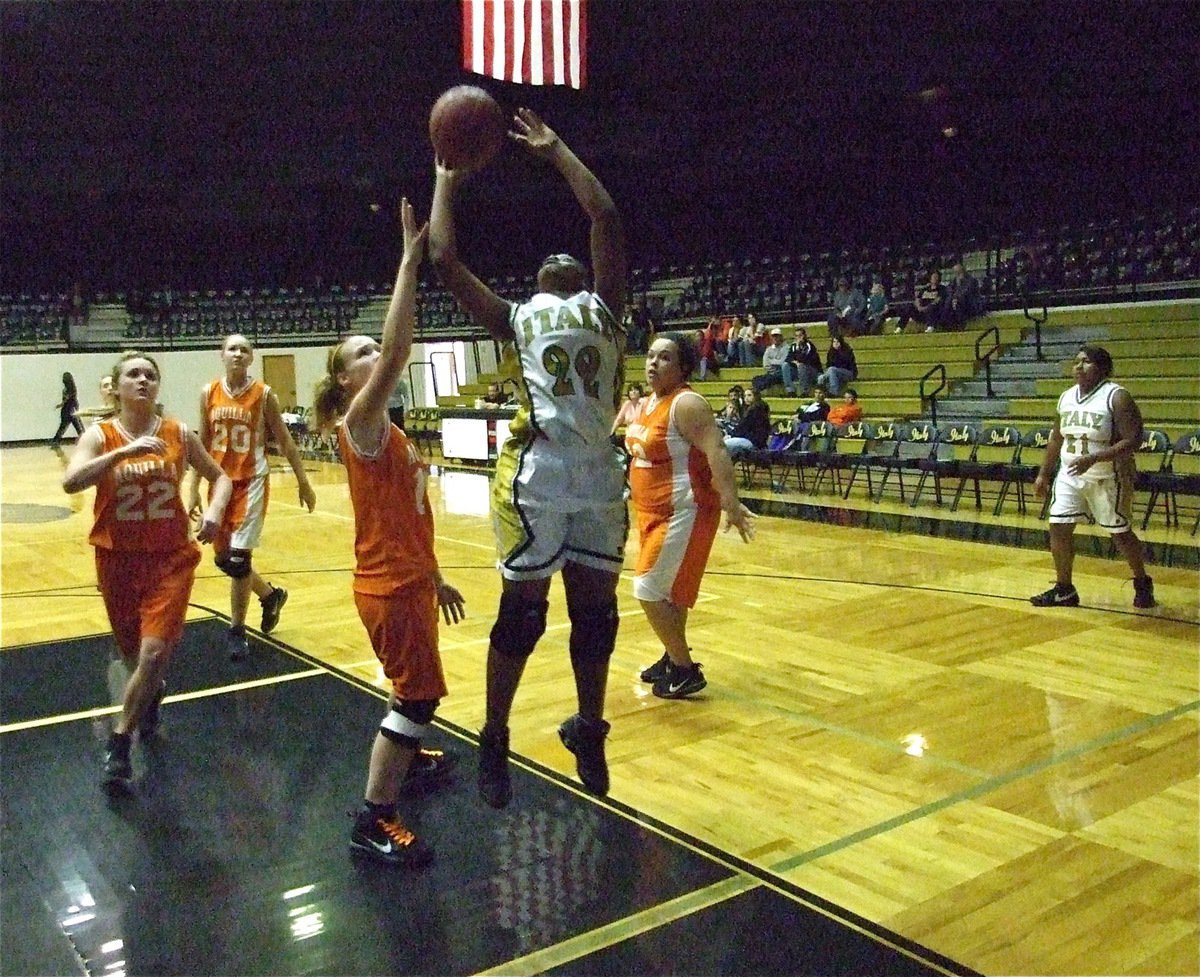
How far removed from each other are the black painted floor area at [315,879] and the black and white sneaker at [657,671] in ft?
3.45

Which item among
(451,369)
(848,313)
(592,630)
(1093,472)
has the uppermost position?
(848,313)

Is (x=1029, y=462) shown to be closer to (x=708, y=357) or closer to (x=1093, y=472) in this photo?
(x=1093, y=472)

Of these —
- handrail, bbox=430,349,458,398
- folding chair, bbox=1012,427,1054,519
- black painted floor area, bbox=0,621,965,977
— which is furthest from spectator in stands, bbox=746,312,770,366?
black painted floor area, bbox=0,621,965,977

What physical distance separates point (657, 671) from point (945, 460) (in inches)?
252

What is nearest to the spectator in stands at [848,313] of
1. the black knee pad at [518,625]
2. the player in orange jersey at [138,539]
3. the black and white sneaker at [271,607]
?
the black and white sneaker at [271,607]

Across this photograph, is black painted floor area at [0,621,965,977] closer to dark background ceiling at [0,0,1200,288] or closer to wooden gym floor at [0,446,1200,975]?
wooden gym floor at [0,446,1200,975]

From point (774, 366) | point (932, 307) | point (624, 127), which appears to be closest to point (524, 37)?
point (774, 366)

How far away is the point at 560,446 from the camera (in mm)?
2727

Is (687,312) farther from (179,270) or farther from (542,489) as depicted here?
(542,489)

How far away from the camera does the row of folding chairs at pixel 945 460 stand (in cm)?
925

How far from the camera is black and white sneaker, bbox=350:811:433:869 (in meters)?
2.97

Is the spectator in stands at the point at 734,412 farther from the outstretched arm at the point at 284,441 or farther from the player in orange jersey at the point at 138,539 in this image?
the player in orange jersey at the point at 138,539

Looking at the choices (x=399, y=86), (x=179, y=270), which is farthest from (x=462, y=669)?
(x=179, y=270)

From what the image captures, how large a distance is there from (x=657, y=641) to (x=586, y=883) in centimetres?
276
